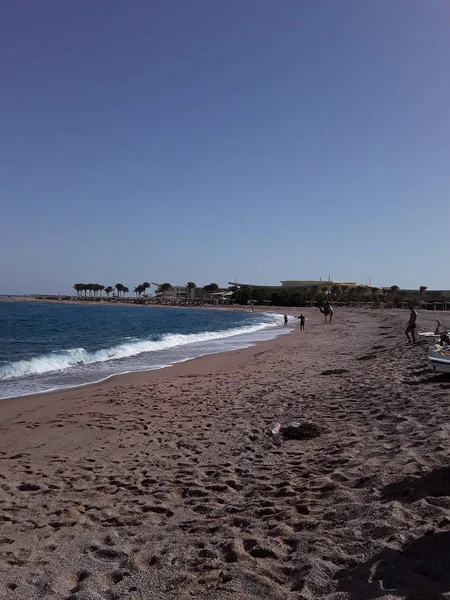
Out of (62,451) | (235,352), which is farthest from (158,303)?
(62,451)

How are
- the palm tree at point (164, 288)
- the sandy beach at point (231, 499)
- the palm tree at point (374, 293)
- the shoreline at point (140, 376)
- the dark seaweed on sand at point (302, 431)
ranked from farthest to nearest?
1. the palm tree at point (164, 288)
2. the palm tree at point (374, 293)
3. the shoreline at point (140, 376)
4. the dark seaweed on sand at point (302, 431)
5. the sandy beach at point (231, 499)

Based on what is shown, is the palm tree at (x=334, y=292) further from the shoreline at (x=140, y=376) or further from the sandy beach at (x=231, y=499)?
the sandy beach at (x=231, y=499)

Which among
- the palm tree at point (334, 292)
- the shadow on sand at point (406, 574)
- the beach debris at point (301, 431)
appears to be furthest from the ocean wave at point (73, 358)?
the palm tree at point (334, 292)

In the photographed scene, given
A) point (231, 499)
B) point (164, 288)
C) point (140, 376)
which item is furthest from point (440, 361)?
point (164, 288)

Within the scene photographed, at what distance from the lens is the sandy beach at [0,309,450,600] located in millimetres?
3146

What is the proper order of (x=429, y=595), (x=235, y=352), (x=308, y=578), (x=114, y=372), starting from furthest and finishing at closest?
(x=235, y=352)
(x=114, y=372)
(x=308, y=578)
(x=429, y=595)

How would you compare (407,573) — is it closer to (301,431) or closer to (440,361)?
(301,431)

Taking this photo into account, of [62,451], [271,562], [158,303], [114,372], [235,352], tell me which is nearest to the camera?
[271,562]

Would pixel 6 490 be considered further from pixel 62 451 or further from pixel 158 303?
pixel 158 303

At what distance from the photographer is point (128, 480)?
5387 millimetres

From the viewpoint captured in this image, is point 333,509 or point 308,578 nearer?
point 308,578

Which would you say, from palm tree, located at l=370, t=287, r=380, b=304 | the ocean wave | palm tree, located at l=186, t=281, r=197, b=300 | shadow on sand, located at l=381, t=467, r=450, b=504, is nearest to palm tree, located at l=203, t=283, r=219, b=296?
palm tree, located at l=186, t=281, r=197, b=300

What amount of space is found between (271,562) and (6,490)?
131 inches

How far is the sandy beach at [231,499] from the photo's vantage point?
124 inches
